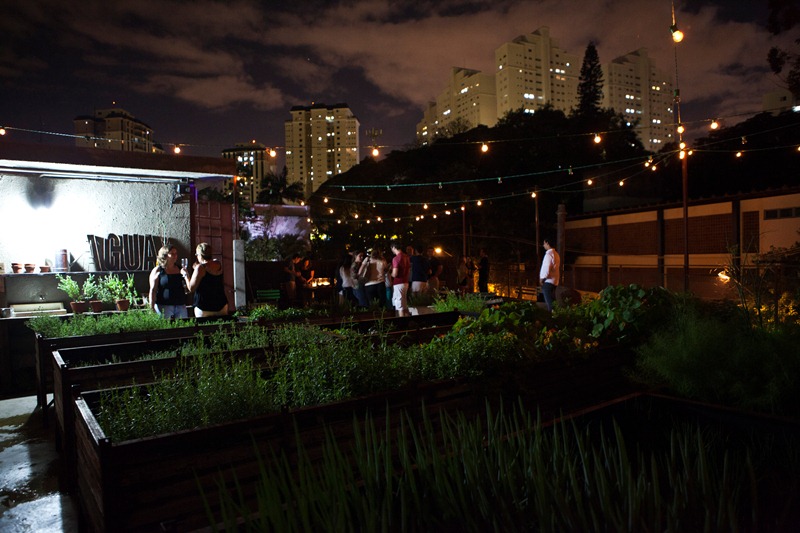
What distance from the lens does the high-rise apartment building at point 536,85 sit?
236 ft

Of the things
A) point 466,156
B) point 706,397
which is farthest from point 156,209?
point 466,156

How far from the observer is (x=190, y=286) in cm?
650

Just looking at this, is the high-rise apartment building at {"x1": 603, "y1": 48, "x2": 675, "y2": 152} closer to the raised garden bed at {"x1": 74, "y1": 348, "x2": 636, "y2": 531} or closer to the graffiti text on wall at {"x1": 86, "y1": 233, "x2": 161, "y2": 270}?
the graffiti text on wall at {"x1": 86, "y1": 233, "x2": 161, "y2": 270}

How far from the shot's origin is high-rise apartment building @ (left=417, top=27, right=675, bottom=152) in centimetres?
7194

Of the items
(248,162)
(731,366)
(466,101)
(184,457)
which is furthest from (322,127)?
(184,457)

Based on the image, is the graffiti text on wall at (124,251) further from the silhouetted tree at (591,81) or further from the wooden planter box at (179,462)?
the silhouetted tree at (591,81)

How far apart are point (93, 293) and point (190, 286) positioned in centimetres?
309

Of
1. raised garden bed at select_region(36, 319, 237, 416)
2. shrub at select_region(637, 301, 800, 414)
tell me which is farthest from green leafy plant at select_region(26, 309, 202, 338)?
shrub at select_region(637, 301, 800, 414)

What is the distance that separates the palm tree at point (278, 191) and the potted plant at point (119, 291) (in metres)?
25.4

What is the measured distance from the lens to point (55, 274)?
876 centimetres

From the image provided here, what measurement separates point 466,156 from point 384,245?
9.31m

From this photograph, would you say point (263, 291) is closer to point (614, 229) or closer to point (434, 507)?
point (434, 507)

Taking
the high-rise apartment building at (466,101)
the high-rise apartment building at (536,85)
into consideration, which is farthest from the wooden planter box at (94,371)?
the high-rise apartment building at (466,101)

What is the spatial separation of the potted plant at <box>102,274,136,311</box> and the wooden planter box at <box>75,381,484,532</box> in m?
5.84
